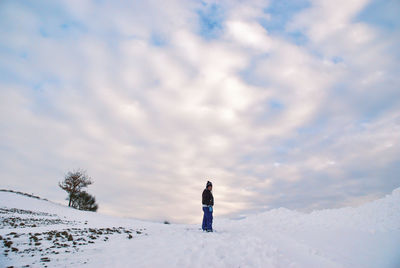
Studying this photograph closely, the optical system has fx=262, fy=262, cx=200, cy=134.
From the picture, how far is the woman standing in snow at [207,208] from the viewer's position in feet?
51.2

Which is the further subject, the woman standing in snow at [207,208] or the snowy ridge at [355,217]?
the woman standing in snow at [207,208]

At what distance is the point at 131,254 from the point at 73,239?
424cm

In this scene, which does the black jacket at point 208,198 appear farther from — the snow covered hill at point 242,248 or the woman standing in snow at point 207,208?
the snow covered hill at point 242,248

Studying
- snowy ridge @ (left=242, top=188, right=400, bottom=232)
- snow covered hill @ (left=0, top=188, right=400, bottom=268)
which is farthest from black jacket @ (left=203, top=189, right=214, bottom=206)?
snowy ridge @ (left=242, top=188, right=400, bottom=232)

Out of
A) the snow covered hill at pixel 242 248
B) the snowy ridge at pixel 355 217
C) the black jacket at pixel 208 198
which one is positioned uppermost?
the black jacket at pixel 208 198

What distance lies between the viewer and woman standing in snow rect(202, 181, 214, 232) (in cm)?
1562

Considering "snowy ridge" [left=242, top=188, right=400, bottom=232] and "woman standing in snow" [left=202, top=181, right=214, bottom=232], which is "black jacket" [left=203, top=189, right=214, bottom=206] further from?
"snowy ridge" [left=242, top=188, right=400, bottom=232]

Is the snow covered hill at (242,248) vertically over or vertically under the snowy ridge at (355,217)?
under

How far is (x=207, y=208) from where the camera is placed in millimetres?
15805

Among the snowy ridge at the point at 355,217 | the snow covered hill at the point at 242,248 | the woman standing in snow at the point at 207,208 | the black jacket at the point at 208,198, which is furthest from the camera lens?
the black jacket at the point at 208,198

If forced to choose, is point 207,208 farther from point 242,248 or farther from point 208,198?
point 242,248

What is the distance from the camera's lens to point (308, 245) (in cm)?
1248

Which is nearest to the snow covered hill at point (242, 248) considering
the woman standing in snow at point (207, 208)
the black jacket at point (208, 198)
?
the woman standing in snow at point (207, 208)

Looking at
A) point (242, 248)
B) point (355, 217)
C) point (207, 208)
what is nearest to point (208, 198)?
point (207, 208)
